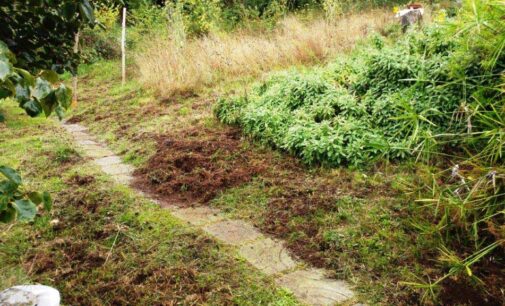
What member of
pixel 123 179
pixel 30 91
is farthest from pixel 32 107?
pixel 123 179

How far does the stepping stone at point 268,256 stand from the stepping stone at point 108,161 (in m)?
2.51

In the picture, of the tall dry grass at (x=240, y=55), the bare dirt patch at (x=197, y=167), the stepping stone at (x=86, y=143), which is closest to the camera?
the bare dirt patch at (x=197, y=167)

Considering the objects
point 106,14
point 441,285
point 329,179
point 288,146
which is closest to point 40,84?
point 441,285

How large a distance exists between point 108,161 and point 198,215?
1943 millimetres

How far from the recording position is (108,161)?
5027 millimetres

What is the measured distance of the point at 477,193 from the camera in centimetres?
263

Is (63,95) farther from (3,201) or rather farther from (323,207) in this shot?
(323,207)

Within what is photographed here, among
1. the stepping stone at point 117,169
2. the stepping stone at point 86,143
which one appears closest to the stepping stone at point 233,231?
the stepping stone at point 117,169

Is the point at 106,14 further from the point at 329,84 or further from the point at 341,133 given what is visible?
the point at 341,133

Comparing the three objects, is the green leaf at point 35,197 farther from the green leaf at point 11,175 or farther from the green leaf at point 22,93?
the green leaf at point 22,93

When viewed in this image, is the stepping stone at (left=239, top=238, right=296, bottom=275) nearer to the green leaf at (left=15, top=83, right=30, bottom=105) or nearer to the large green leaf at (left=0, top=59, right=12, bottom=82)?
the green leaf at (left=15, top=83, right=30, bottom=105)

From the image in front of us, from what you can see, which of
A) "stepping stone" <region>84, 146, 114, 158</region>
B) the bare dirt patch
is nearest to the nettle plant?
the bare dirt patch

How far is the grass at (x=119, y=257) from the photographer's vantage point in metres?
2.51

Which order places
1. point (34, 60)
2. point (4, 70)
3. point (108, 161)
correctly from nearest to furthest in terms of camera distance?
point (4, 70)
point (34, 60)
point (108, 161)
